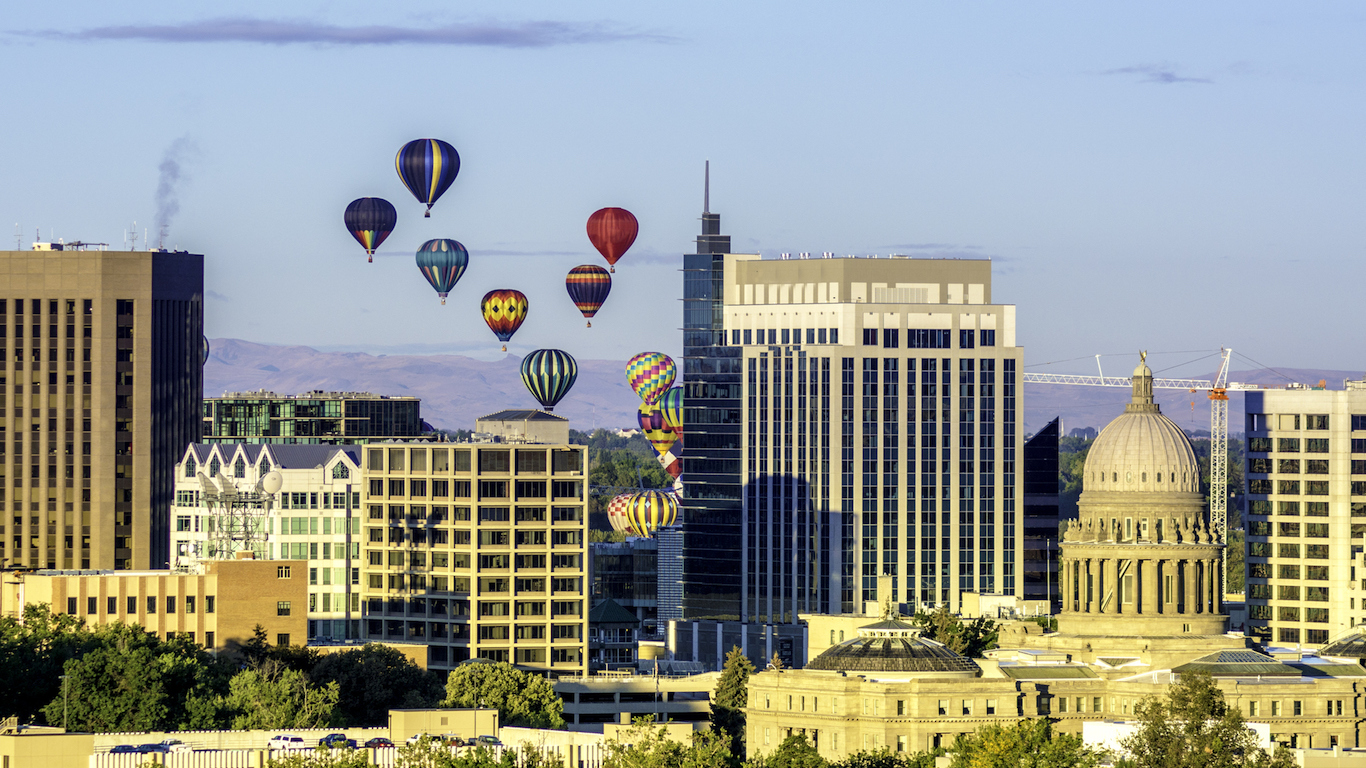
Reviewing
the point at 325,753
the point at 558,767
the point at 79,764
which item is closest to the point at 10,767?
the point at 79,764

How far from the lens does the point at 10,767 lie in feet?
639

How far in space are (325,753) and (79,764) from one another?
59.9 feet

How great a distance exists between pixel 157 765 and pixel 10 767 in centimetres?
940

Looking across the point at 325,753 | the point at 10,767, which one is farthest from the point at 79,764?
the point at 325,753

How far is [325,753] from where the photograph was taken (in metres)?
193

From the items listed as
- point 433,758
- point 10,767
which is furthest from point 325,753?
point 10,767

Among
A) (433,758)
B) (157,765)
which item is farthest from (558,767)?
(157,765)

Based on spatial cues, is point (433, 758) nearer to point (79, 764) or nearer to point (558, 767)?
point (558, 767)

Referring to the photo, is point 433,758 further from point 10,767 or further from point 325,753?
point 10,767

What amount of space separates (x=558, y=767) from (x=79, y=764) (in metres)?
31.9

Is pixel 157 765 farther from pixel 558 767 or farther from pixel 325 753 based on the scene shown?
pixel 558 767

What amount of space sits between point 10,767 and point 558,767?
34950 millimetres

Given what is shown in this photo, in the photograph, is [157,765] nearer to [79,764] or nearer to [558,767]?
[79,764]

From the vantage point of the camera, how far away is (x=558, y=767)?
195m
